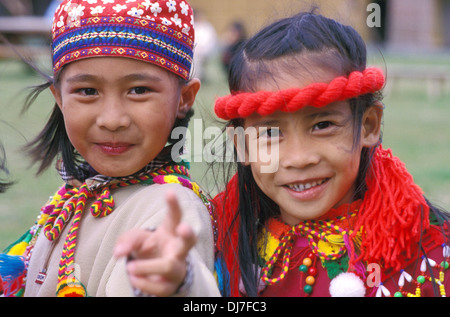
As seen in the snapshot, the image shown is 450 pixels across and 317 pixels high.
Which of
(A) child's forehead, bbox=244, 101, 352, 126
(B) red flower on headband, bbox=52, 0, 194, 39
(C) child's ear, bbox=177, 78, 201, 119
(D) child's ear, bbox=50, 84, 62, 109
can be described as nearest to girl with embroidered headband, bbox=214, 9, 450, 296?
(A) child's forehead, bbox=244, 101, 352, 126

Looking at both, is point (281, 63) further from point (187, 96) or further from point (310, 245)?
point (310, 245)

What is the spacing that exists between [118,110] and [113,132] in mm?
87

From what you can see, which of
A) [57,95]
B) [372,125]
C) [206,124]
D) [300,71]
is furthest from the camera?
[206,124]

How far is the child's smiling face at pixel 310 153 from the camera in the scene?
7.13 ft

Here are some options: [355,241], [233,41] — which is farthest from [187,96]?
[233,41]

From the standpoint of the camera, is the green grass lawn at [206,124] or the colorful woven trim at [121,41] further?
the green grass lawn at [206,124]

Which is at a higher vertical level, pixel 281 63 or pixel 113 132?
pixel 281 63

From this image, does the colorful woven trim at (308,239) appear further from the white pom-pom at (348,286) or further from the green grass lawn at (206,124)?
the green grass lawn at (206,124)

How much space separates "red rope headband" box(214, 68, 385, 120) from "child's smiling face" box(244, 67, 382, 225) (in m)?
0.06

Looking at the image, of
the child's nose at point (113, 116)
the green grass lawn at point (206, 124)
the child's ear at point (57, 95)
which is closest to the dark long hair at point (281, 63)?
the green grass lawn at point (206, 124)

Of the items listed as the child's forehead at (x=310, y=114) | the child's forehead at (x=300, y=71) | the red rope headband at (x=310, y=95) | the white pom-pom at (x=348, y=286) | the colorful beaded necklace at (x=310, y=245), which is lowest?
the white pom-pom at (x=348, y=286)

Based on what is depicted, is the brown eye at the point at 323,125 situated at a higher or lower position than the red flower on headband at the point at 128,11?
lower

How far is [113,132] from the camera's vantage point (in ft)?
7.41
